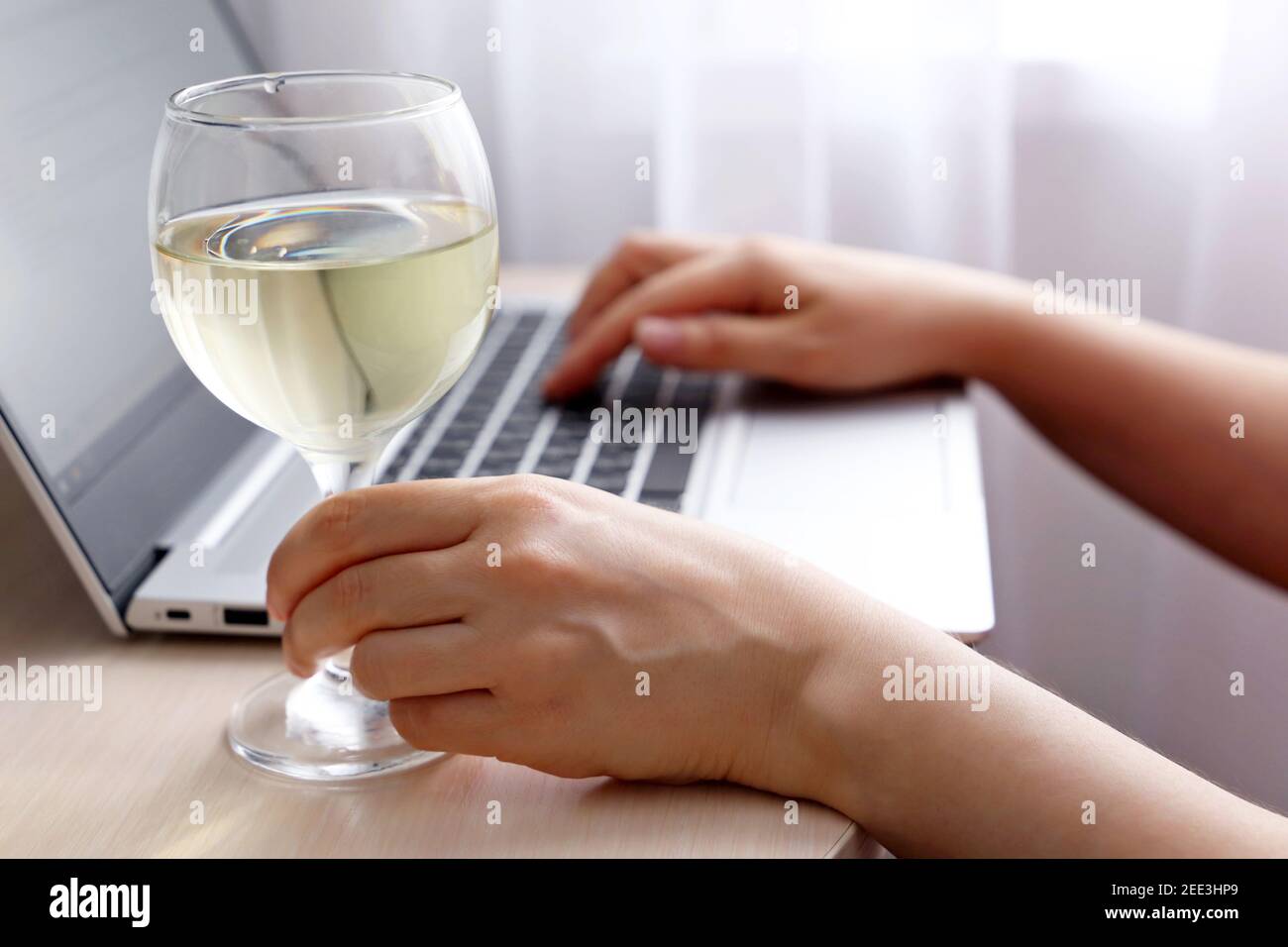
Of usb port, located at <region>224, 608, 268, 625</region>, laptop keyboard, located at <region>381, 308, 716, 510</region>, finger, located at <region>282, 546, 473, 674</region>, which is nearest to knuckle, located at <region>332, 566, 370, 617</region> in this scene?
finger, located at <region>282, 546, 473, 674</region>

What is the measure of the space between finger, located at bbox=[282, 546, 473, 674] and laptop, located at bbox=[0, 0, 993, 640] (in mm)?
112

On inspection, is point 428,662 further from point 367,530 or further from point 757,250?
point 757,250

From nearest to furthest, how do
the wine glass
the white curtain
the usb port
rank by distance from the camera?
the wine glass, the usb port, the white curtain

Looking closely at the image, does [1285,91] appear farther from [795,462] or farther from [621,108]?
[795,462]

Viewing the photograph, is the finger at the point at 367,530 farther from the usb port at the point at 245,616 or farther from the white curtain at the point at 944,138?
the white curtain at the point at 944,138

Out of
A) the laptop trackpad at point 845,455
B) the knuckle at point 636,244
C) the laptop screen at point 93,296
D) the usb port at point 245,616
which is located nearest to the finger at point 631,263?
the knuckle at point 636,244

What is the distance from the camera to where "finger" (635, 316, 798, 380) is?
869 millimetres

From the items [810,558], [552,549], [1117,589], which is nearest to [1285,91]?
[1117,589]

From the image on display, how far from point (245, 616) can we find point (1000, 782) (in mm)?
367

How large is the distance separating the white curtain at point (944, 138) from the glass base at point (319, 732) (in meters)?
0.78

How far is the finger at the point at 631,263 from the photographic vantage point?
962mm

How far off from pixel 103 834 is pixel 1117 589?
1.13m

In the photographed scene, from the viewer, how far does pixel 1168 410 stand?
881 millimetres

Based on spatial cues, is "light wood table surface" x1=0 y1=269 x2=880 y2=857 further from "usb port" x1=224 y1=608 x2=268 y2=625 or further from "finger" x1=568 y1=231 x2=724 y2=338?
"finger" x1=568 y1=231 x2=724 y2=338
